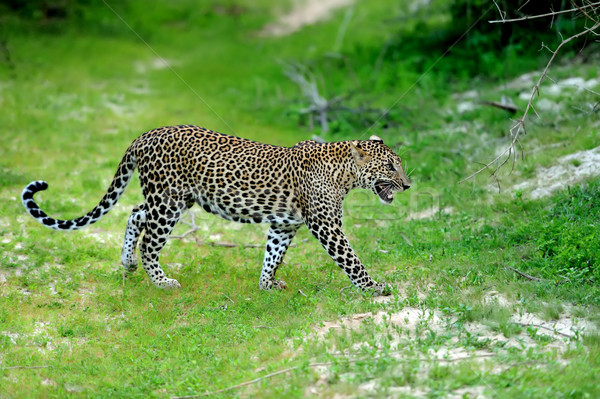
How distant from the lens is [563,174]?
1156cm

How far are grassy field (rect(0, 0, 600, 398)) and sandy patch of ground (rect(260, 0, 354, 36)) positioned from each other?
612 centimetres

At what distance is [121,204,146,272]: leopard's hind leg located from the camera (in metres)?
10.0

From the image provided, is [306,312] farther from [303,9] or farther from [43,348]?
[303,9]

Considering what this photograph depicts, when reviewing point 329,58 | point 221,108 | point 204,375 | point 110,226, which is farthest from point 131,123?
point 204,375

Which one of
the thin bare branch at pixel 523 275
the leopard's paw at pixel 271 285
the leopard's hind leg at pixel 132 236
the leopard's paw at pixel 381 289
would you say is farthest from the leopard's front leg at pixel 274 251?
the thin bare branch at pixel 523 275

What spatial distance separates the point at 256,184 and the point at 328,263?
1941 mm

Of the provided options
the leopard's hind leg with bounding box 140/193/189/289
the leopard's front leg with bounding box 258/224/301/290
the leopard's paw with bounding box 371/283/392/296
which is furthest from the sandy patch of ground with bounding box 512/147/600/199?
the leopard's hind leg with bounding box 140/193/189/289

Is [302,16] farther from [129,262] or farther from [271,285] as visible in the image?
[271,285]

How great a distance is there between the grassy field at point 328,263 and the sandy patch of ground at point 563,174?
0.20ft

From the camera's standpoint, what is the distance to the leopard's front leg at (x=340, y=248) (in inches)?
354

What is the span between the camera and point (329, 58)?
21453 mm

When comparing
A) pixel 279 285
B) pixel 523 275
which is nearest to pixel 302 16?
pixel 279 285

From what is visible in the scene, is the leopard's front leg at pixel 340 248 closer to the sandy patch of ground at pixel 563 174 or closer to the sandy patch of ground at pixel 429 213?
the sandy patch of ground at pixel 429 213

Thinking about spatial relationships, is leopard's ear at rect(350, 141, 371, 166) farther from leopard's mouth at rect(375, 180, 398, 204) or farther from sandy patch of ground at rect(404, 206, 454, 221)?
sandy patch of ground at rect(404, 206, 454, 221)
